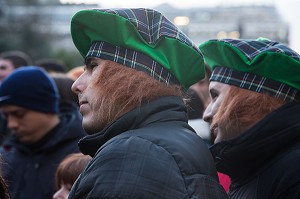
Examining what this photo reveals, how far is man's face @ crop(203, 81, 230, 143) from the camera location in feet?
9.99

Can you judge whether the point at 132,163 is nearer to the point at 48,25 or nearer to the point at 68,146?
the point at 68,146

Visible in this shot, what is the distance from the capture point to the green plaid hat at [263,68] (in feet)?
9.97

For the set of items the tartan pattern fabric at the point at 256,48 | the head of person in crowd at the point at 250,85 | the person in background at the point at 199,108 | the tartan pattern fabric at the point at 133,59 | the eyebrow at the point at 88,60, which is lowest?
the person in background at the point at 199,108

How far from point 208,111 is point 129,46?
82 centimetres

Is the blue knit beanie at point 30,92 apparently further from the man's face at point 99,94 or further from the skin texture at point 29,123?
the man's face at point 99,94

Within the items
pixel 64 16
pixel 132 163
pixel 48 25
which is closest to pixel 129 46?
pixel 132 163

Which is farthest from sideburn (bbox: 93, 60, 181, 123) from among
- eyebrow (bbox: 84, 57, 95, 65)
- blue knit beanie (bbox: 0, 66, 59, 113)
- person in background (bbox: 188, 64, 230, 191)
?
blue knit beanie (bbox: 0, 66, 59, 113)

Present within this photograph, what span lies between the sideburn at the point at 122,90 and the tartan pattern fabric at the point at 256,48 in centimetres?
76

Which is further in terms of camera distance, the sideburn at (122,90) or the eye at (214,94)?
the eye at (214,94)

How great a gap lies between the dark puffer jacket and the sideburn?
41 mm

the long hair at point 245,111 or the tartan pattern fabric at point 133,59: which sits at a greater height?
the tartan pattern fabric at point 133,59

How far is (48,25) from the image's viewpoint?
106 ft

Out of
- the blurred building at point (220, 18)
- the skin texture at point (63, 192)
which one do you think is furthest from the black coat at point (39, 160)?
the blurred building at point (220, 18)

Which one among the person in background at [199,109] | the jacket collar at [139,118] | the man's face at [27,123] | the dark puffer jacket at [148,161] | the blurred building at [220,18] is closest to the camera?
the dark puffer jacket at [148,161]
